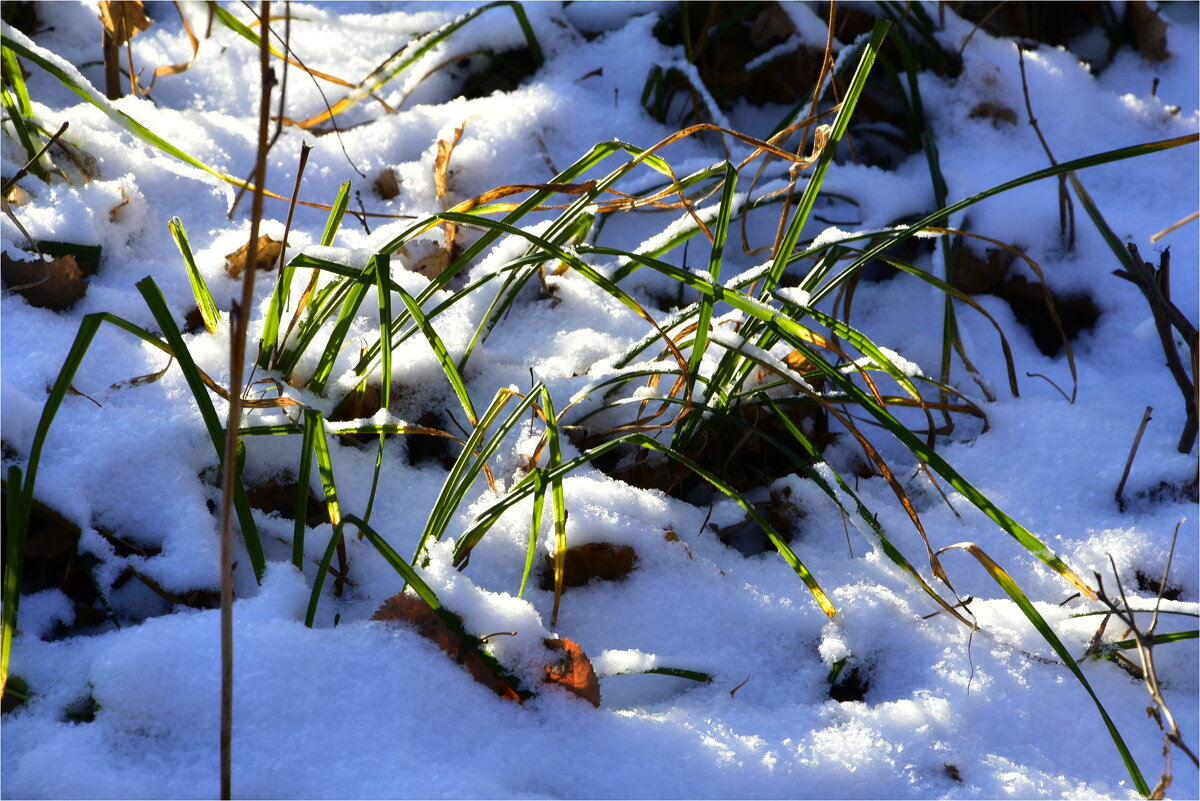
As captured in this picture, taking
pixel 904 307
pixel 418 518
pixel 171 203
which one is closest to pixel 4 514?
pixel 418 518

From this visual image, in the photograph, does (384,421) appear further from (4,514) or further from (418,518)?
(4,514)

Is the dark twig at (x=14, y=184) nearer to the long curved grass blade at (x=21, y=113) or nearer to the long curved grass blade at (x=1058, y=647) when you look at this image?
the long curved grass blade at (x=21, y=113)

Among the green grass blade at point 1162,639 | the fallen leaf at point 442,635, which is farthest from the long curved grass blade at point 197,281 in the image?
the green grass blade at point 1162,639

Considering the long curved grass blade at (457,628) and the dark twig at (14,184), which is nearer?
the long curved grass blade at (457,628)

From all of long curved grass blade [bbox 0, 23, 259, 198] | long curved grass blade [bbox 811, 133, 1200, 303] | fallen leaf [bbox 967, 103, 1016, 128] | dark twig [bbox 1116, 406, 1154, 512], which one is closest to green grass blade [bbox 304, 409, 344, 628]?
long curved grass blade [bbox 0, 23, 259, 198]

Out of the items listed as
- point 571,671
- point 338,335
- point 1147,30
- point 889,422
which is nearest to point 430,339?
point 338,335

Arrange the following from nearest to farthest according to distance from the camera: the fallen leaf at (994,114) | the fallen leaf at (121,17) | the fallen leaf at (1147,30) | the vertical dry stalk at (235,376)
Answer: the vertical dry stalk at (235,376), the fallen leaf at (121,17), the fallen leaf at (994,114), the fallen leaf at (1147,30)

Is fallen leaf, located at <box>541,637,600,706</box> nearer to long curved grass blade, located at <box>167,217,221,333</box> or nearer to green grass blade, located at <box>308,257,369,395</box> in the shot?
green grass blade, located at <box>308,257,369,395</box>
